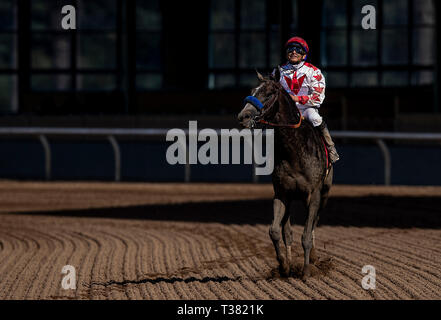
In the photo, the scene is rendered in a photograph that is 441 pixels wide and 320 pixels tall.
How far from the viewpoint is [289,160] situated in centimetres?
681

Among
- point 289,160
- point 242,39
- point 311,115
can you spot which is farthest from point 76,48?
point 289,160

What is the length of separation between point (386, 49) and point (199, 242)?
17.8 m

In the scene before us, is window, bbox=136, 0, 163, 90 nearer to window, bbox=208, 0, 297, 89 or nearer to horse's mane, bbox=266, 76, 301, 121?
window, bbox=208, 0, 297, 89

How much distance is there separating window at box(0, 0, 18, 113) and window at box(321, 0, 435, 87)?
31.0 feet

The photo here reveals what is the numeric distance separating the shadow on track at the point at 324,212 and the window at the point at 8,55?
A: 1576 cm

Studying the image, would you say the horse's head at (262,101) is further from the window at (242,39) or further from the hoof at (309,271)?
the window at (242,39)

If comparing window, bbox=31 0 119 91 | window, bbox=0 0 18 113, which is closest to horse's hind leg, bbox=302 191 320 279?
window, bbox=31 0 119 91

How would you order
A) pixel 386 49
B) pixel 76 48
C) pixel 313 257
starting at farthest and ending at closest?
pixel 76 48 → pixel 386 49 → pixel 313 257

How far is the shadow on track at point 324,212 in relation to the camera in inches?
444

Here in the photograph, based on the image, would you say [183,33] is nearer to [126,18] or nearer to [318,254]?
[126,18]

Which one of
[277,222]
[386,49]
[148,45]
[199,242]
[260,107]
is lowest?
[199,242]

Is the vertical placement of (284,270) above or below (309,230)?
below

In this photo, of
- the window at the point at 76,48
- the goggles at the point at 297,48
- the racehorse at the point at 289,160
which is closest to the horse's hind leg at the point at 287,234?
the racehorse at the point at 289,160

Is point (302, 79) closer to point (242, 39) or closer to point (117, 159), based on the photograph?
point (117, 159)
